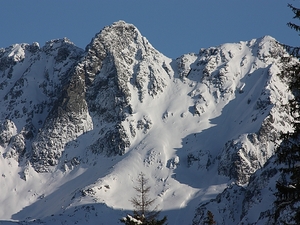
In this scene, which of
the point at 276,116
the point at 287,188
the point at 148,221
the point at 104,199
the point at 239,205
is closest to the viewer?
the point at 287,188

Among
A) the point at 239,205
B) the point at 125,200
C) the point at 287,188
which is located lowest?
the point at 287,188

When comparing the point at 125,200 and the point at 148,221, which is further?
the point at 125,200

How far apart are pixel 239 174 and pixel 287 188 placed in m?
162

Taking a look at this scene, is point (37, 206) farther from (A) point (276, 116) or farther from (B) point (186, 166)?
(A) point (276, 116)

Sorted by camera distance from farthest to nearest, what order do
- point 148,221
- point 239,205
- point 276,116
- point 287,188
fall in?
point 276,116
point 239,205
point 148,221
point 287,188

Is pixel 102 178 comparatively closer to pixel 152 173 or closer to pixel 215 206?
pixel 152 173

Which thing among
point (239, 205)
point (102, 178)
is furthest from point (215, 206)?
point (102, 178)

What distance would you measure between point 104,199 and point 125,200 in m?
6.15

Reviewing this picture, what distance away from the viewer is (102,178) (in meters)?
189

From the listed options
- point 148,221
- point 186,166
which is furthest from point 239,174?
point 148,221

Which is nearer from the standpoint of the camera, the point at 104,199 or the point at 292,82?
the point at 292,82

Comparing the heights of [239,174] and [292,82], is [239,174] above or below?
above

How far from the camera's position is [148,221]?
33.1 meters

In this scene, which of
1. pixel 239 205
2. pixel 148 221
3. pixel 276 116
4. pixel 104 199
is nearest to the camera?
pixel 148 221
